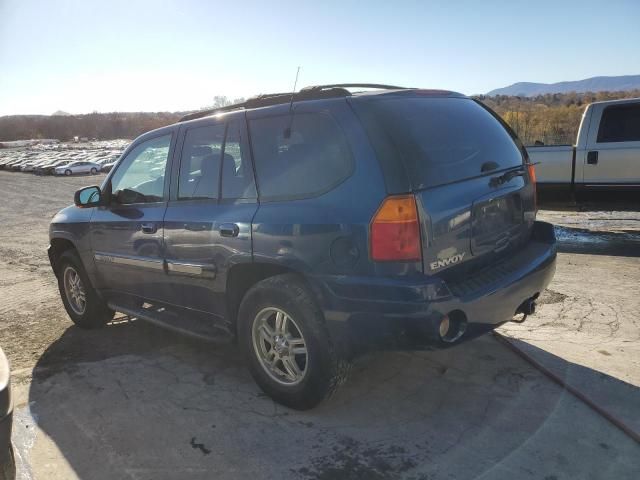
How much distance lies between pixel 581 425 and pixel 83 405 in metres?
Answer: 3.08

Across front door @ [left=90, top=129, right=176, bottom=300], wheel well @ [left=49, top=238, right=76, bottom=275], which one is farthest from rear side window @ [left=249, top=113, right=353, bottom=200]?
wheel well @ [left=49, top=238, right=76, bottom=275]

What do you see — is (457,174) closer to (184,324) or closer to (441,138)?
(441,138)

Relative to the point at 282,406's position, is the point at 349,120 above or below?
above

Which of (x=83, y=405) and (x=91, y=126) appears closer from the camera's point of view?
(x=83, y=405)

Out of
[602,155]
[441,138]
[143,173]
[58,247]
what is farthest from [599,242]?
[58,247]

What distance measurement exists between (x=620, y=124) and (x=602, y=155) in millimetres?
523

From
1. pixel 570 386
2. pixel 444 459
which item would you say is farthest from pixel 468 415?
pixel 570 386

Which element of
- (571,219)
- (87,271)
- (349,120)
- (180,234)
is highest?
(349,120)

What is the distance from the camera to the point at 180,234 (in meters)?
3.72

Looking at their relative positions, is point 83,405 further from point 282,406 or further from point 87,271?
point 87,271

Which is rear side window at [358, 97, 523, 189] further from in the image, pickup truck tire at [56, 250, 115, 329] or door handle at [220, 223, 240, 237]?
pickup truck tire at [56, 250, 115, 329]

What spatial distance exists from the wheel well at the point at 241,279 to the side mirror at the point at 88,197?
185cm

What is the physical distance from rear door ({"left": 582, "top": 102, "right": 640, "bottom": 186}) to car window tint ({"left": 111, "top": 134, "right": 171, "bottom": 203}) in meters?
6.58

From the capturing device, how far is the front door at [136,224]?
4031mm
